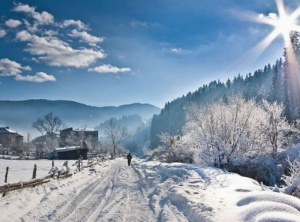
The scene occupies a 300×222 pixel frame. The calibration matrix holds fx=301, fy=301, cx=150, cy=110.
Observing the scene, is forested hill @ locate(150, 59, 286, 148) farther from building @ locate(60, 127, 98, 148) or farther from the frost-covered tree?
the frost-covered tree

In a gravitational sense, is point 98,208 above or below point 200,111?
below

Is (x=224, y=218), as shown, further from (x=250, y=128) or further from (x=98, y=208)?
(x=250, y=128)

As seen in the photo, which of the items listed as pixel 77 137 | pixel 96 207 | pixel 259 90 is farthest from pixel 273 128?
pixel 77 137

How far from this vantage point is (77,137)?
134250 mm

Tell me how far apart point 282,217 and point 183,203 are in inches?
182

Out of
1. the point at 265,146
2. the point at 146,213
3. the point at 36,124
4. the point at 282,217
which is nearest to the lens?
the point at 282,217

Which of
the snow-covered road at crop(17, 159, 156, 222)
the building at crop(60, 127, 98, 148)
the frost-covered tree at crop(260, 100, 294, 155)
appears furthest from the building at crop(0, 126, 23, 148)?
the snow-covered road at crop(17, 159, 156, 222)

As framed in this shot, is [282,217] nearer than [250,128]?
Yes

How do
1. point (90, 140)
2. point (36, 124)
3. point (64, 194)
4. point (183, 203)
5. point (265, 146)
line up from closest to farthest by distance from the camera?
point (183, 203) < point (64, 194) < point (265, 146) < point (36, 124) < point (90, 140)

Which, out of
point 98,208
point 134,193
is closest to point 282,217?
point 98,208

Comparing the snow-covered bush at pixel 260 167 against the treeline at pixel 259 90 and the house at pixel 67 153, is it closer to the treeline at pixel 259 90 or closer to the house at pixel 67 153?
the treeline at pixel 259 90

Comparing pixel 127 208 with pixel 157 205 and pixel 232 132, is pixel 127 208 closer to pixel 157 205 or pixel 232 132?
pixel 157 205

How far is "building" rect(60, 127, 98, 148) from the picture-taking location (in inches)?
4975

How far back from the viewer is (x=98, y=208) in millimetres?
10625
